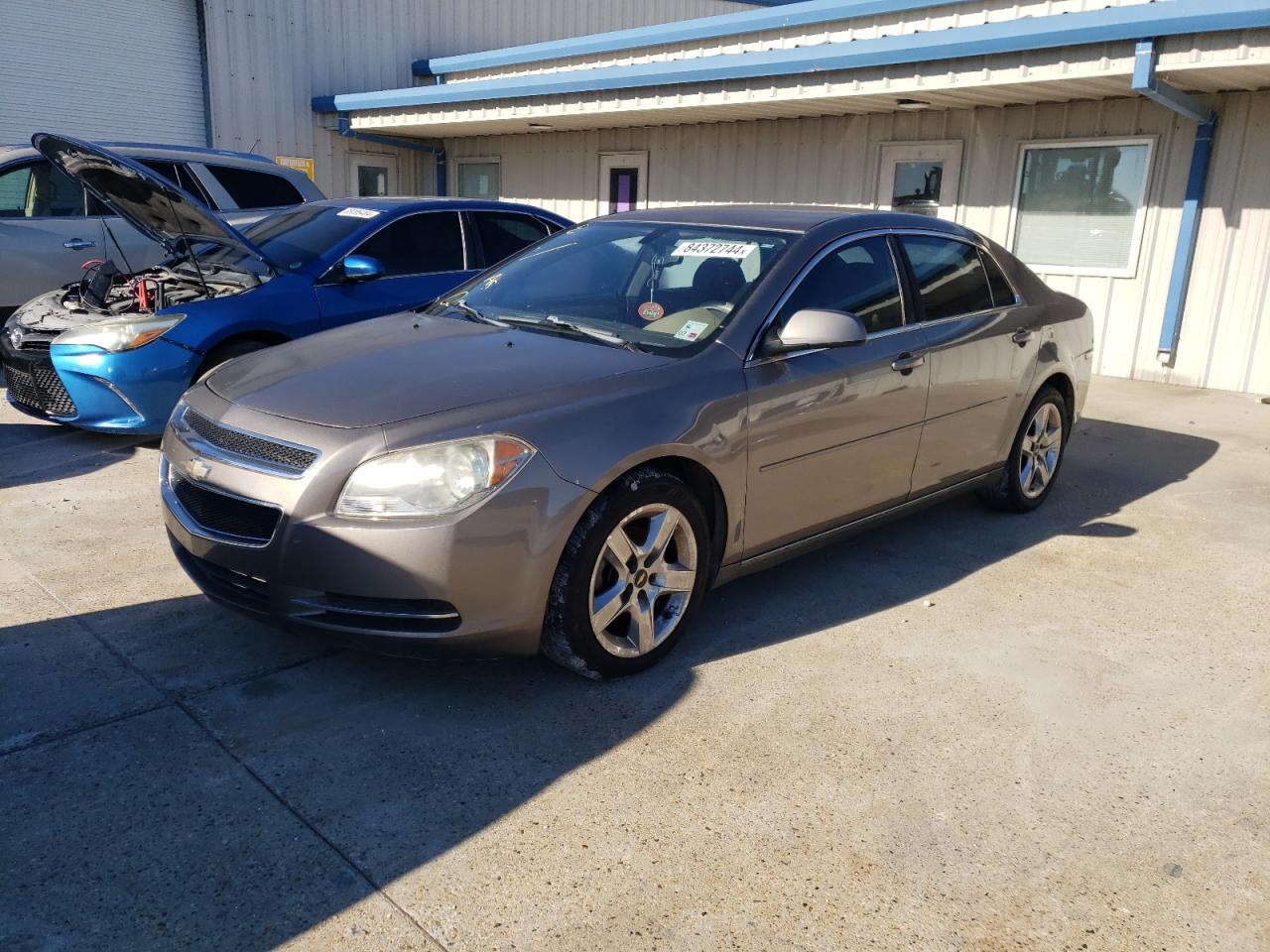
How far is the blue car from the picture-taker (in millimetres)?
6008

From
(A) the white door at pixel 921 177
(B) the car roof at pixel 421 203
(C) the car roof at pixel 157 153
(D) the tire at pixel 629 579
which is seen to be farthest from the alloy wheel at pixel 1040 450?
(C) the car roof at pixel 157 153

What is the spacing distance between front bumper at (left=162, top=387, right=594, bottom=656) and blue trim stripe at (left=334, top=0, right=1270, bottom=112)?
7.06m

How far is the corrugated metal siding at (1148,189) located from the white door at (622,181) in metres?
0.65

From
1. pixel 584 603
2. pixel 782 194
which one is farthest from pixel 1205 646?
pixel 782 194

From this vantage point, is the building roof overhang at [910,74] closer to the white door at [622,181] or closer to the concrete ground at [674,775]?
the white door at [622,181]

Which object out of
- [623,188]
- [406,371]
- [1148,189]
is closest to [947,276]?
[406,371]

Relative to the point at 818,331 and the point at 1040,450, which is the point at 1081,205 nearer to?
the point at 1040,450

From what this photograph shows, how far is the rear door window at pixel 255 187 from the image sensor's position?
374 inches

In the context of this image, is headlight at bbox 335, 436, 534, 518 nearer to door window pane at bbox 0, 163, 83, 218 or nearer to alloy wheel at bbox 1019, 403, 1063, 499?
alloy wheel at bbox 1019, 403, 1063, 499

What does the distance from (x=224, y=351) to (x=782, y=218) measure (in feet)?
11.8

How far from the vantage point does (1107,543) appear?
541 centimetres

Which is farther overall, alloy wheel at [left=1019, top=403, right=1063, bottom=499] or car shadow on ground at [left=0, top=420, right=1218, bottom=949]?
alloy wheel at [left=1019, top=403, right=1063, bottom=499]

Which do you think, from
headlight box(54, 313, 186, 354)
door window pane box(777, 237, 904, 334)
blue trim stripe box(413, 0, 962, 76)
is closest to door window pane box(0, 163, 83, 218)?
headlight box(54, 313, 186, 354)

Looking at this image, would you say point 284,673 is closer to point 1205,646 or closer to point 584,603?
point 584,603
